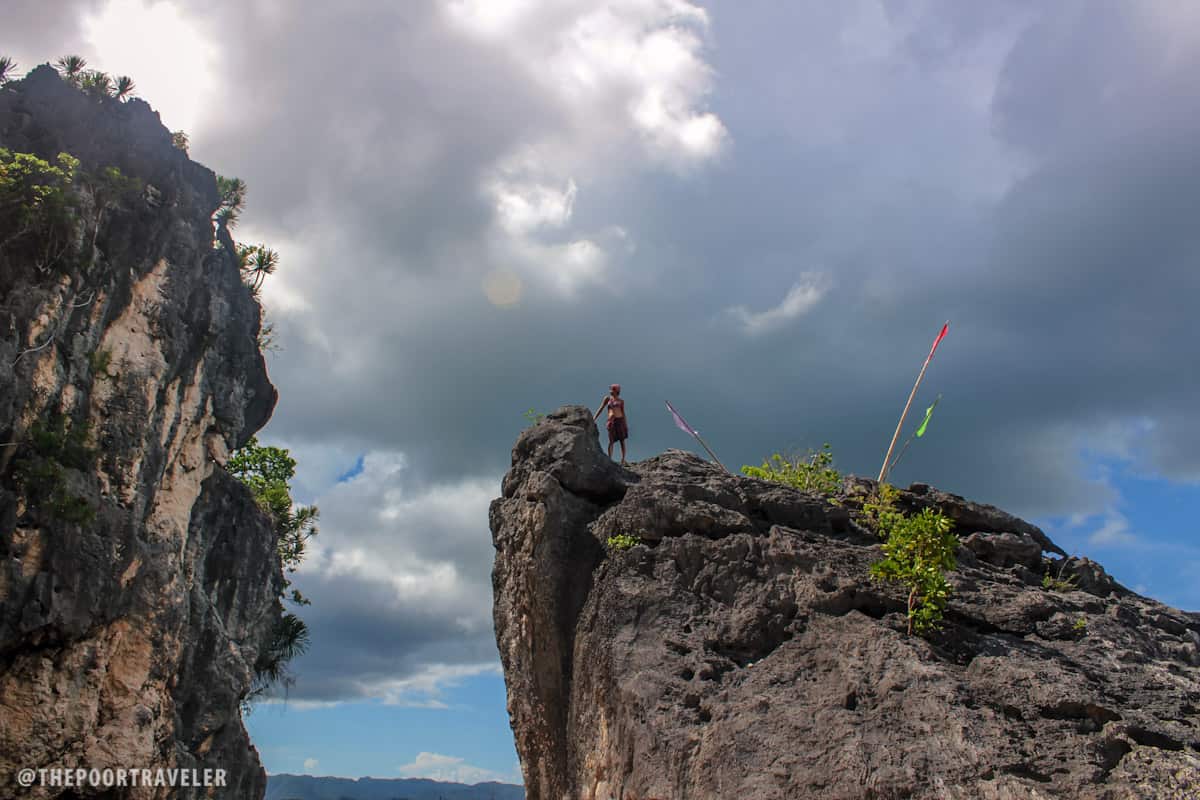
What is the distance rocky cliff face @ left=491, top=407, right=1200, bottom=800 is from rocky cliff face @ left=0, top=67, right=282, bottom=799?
1389 cm

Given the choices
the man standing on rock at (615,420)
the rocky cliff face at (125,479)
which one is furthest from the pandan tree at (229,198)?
the man standing on rock at (615,420)

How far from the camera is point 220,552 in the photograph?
94.5 feet

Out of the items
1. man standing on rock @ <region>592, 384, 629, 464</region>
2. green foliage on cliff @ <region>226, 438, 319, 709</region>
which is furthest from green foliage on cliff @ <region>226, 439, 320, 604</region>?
man standing on rock @ <region>592, 384, 629, 464</region>

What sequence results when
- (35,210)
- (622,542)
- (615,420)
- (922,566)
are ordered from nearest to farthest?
(922,566)
(622,542)
(615,420)
(35,210)

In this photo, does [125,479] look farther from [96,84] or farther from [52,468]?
[96,84]

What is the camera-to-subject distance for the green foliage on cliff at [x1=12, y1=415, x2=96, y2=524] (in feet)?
63.2

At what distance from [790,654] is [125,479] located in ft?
66.0

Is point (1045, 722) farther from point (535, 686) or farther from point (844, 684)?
point (535, 686)

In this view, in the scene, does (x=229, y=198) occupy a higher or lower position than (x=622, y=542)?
higher

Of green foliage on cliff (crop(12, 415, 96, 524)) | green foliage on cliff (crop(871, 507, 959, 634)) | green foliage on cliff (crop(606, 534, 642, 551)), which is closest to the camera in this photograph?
green foliage on cliff (crop(871, 507, 959, 634))

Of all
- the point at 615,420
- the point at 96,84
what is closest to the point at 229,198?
A: the point at 96,84

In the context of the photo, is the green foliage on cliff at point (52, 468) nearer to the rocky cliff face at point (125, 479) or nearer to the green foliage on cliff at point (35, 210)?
the rocky cliff face at point (125, 479)

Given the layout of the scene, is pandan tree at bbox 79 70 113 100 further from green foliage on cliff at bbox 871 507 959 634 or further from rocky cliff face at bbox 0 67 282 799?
green foliage on cliff at bbox 871 507 959 634

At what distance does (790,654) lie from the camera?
28.7 feet
